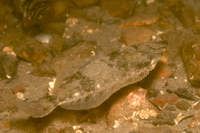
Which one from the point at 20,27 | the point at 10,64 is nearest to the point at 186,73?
the point at 10,64

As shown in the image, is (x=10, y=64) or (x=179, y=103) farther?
(x=10, y=64)

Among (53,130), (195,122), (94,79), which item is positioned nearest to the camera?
(195,122)

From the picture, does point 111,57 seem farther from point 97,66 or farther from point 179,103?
point 179,103

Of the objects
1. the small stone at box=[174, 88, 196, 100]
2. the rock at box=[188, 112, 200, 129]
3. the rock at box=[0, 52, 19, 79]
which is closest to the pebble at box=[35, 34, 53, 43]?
the rock at box=[0, 52, 19, 79]

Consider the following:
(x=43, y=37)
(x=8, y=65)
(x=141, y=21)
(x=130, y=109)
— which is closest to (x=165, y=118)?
(x=130, y=109)

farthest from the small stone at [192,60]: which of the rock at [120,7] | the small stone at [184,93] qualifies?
the rock at [120,7]

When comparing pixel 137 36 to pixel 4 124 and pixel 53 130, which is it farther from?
pixel 4 124

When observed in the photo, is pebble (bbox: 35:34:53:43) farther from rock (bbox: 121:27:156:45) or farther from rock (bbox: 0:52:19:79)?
rock (bbox: 121:27:156:45)
